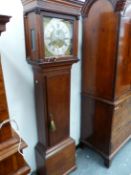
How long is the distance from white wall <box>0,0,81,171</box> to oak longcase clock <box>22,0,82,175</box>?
0.06 m

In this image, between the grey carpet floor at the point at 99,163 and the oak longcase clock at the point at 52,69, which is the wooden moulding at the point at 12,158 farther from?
the grey carpet floor at the point at 99,163

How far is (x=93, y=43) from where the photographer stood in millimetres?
1574

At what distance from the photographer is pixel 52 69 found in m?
1.23

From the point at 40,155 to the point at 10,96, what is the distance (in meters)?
0.62

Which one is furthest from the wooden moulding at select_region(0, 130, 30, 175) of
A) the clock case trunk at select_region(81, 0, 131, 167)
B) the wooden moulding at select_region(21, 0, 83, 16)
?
the clock case trunk at select_region(81, 0, 131, 167)

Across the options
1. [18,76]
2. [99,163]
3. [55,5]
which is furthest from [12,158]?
[99,163]

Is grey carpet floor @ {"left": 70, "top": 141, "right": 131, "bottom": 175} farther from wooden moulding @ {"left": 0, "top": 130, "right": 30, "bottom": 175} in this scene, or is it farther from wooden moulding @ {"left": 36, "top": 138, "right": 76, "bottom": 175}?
wooden moulding @ {"left": 0, "top": 130, "right": 30, "bottom": 175}

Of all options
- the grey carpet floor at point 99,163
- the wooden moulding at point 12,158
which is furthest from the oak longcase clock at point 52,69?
the wooden moulding at point 12,158

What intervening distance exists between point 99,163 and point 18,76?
1.33 m

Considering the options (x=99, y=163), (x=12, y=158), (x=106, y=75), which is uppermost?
(x=106, y=75)

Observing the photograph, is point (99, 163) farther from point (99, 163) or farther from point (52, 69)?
point (52, 69)

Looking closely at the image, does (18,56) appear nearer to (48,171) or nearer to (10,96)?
(10,96)

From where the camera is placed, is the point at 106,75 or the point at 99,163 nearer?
the point at 106,75

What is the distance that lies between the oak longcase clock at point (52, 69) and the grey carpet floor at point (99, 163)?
0.23 meters
